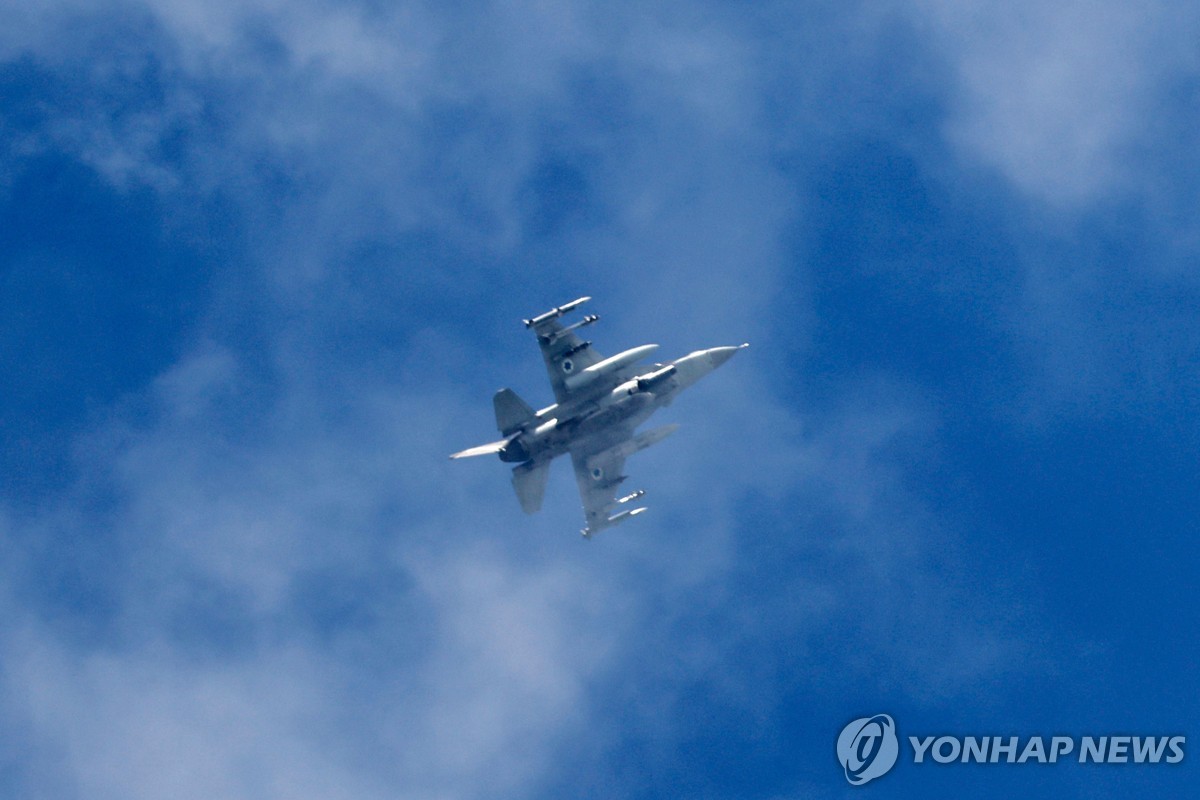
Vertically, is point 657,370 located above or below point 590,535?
above

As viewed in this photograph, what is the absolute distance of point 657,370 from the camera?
11744 cm

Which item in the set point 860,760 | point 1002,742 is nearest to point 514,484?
point 860,760

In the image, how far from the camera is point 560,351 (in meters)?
115

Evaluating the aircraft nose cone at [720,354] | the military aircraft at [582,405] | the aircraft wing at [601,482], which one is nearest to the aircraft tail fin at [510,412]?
the military aircraft at [582,405]

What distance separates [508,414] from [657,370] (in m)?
13.2

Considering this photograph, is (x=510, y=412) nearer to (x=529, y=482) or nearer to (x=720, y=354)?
(x=529, y=482)

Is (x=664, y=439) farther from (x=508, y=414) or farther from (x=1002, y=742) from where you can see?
(x=1002, y=742)

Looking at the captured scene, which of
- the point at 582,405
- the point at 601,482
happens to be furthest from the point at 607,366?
the point at 601,482

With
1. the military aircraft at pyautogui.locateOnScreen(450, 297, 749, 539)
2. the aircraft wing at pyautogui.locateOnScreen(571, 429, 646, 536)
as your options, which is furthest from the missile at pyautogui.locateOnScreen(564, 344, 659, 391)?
the aircraft wing at pyautogui.locateOnScreen(571, 429, 646, 536)

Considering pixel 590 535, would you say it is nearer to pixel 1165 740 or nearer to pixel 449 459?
pixel 449 459

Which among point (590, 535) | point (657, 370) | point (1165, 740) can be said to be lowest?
point (1165, 740)

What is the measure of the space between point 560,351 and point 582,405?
4.85 meters

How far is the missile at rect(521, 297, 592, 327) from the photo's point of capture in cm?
11306

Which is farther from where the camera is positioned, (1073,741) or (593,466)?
(593,466)
